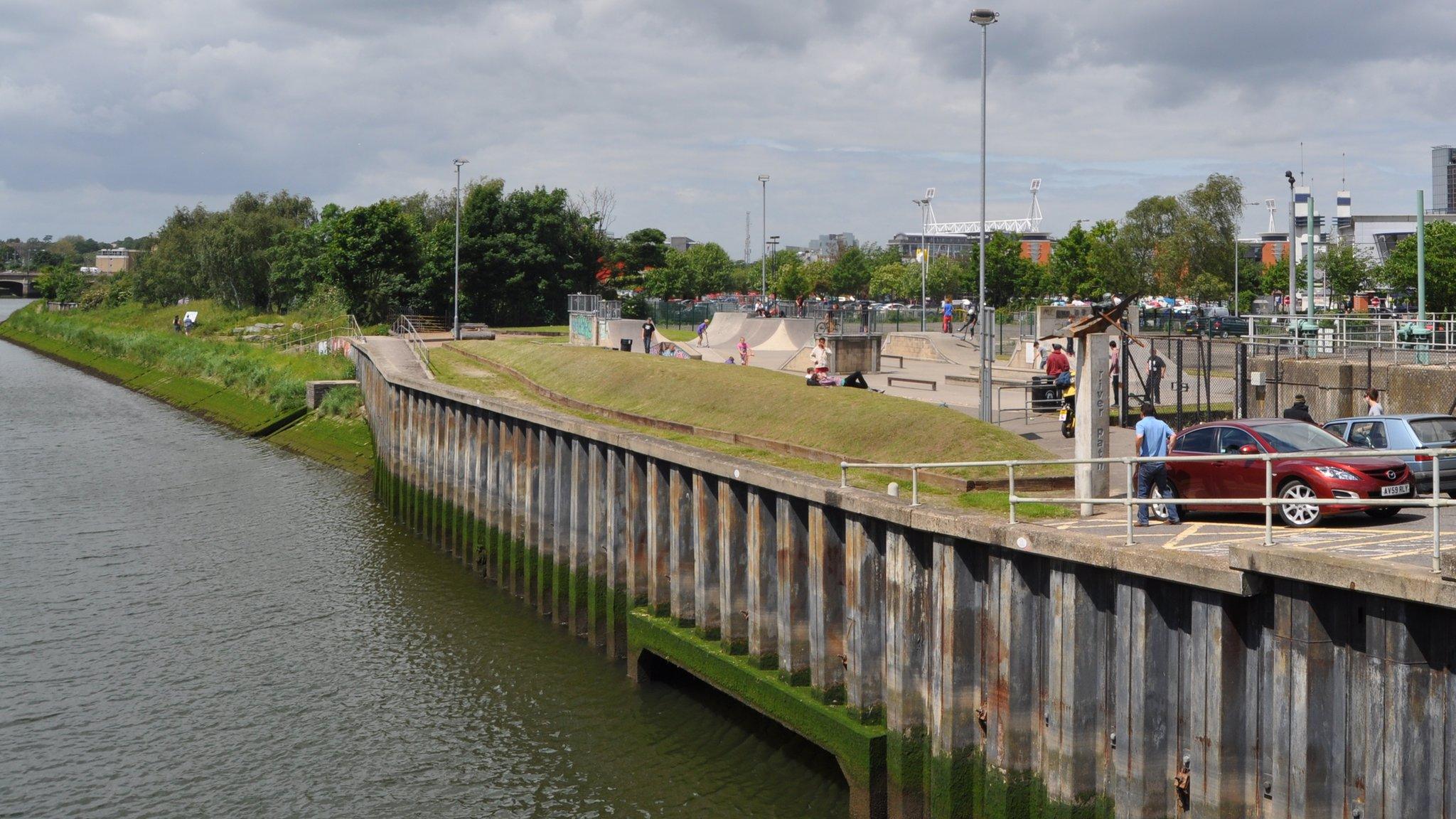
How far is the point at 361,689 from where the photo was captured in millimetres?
24125

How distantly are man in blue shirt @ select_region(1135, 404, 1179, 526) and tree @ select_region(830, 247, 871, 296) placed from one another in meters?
128

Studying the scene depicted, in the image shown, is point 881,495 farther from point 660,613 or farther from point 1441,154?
point 1441,154

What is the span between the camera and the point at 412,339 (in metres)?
65.0

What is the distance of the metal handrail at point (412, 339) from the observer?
51028 millimetres

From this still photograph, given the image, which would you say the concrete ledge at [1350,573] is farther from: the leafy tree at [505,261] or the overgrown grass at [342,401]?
the leafy tree at [505,261]

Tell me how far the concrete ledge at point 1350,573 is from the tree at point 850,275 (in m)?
135

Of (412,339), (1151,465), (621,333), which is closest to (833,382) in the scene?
(1151,465)

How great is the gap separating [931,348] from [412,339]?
82.8ft

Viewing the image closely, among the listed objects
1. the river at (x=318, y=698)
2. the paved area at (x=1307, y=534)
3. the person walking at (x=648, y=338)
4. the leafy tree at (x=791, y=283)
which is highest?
the leafy tree at (x=791, y=283)

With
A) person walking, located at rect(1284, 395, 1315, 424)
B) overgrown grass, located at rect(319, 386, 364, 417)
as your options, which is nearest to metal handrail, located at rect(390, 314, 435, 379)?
overgrown grass, located at rect(319, 386, 364, 417)

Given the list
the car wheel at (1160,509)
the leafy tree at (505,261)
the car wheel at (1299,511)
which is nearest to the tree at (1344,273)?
the leafy tree at (505,261)

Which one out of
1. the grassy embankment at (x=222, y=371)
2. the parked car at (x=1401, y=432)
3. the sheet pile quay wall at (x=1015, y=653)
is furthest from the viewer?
the grassy embankment at (x=222, y=371)

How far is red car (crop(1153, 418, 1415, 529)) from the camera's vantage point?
1733cm

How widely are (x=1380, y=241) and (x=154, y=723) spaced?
127355 mm
